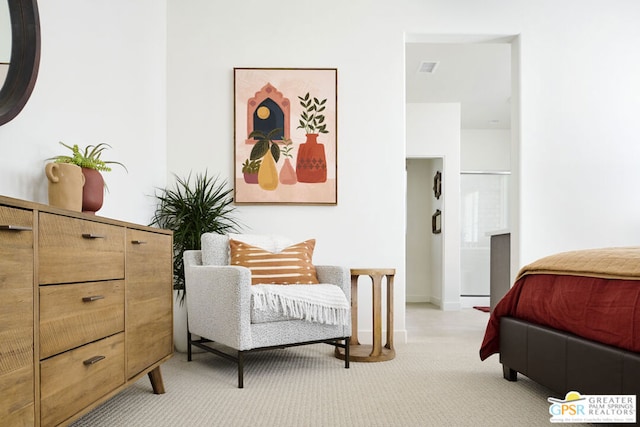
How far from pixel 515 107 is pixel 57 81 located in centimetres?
320

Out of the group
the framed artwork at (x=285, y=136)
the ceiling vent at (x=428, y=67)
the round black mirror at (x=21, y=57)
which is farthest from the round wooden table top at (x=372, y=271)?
the ceiling vent at (x=428, y=67)

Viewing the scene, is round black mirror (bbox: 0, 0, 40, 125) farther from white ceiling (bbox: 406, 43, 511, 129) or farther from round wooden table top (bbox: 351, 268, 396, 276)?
white ceiling (bbox: 406, 43, 511, 129)

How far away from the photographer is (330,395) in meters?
2.56

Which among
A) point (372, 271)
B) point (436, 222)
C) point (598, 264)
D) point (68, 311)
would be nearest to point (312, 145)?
point (372, 271)

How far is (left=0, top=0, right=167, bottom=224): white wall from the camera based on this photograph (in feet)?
7.27

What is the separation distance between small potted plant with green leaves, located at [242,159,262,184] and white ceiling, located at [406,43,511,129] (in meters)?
1.80

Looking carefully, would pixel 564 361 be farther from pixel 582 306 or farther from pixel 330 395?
pixel 330 395

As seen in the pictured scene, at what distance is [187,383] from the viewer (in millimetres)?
2812

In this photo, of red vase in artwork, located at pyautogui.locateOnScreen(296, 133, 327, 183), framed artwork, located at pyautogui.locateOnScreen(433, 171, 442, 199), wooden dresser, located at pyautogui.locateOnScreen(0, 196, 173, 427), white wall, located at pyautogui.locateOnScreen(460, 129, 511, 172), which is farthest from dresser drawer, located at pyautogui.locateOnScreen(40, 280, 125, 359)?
white wall, located at pyautogui.locateOnScreen(460, 129, 511, 172)

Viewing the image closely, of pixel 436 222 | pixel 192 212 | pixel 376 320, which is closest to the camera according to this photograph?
pixel 376 320

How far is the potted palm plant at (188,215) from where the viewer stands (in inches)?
145

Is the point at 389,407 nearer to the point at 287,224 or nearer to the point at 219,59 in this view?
the point at 287,224

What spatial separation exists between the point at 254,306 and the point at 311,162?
1516 millimetres

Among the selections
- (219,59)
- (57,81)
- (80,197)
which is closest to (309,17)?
(219,59)
